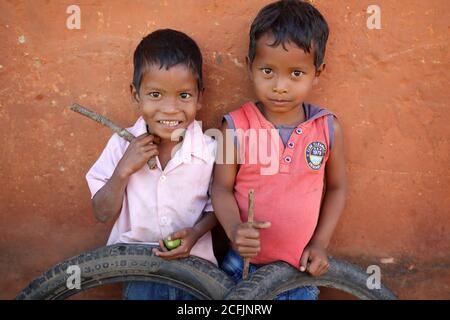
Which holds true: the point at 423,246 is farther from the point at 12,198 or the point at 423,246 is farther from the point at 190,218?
the point at 12,198

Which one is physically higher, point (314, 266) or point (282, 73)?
point (282, 73)

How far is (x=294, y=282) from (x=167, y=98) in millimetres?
883

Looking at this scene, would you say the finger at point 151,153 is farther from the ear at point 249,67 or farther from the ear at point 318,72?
the ear at point 318,72

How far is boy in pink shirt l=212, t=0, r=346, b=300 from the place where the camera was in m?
2.04

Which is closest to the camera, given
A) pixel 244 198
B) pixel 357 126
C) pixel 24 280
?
pixel 244 198

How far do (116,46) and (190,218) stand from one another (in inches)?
31.4

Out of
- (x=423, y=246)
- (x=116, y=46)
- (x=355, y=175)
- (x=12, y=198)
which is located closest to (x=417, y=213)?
(x=423, y=246)

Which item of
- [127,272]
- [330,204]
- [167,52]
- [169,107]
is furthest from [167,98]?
[330,204]

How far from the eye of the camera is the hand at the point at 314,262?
214 cm

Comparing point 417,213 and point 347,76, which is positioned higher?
point 347,76

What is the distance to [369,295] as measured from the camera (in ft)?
7.43

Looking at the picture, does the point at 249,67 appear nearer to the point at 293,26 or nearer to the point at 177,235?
the point at 293,26

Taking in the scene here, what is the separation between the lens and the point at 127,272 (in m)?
2.15

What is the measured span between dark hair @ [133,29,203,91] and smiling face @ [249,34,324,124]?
0.74ft
